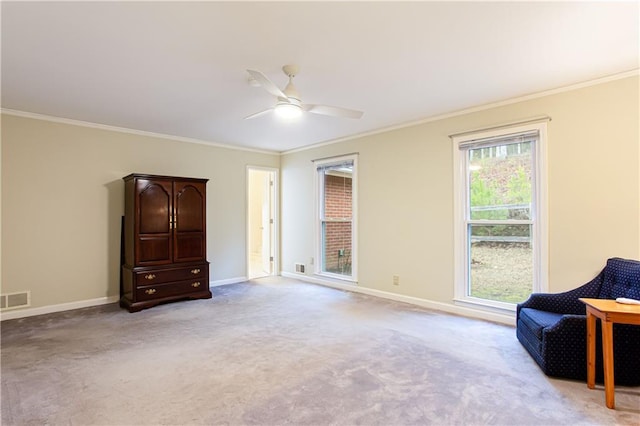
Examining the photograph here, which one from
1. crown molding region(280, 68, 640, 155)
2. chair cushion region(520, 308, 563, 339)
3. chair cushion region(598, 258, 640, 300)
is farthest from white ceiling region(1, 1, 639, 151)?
chair cushion region(520, 308, 563, 339)

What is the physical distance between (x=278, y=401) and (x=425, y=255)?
9.17 ft

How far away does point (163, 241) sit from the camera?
4512mm

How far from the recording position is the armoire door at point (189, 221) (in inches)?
183

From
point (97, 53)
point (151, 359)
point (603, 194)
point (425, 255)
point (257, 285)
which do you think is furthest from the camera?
point (257, 285)

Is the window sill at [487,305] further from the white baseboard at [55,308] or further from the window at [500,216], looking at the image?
the white baseboard at [55,308]

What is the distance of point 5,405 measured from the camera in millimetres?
2100

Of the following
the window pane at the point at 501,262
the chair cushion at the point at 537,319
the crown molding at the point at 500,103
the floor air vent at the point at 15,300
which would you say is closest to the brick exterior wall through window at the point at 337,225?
the crown molding at the point at 500,103

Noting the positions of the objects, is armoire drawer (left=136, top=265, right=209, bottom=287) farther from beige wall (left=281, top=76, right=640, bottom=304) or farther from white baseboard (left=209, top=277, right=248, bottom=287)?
beige wall (left=281, top=76, right=640, bottom=304)

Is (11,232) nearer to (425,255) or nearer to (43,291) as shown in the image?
(43,291)

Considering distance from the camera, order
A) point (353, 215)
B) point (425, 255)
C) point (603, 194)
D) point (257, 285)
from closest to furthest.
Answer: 1. point (603, 194)
2. point (425, 255)
3. point (353, 215)
4. point (257, 285)

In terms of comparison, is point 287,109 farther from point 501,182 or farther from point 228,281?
point 228,281

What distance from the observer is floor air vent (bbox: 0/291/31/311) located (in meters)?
3.86

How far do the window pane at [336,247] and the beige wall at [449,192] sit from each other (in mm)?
319

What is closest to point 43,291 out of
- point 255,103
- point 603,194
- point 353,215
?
point 255,103
